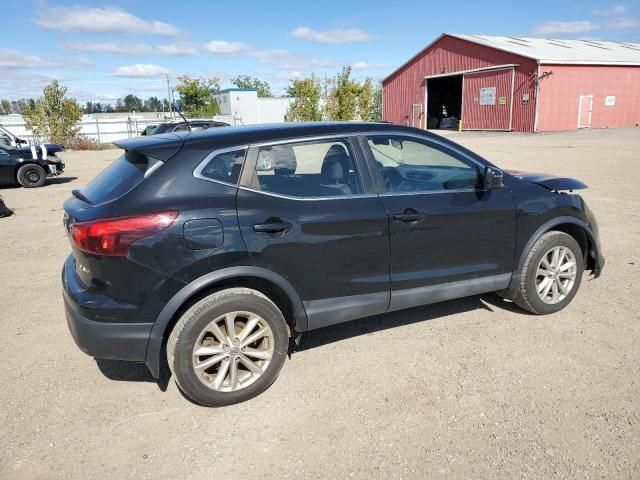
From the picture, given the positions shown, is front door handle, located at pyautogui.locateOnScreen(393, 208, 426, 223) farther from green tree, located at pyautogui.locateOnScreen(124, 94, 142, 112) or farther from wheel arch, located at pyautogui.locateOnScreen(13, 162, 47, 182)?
green tree, located at pyautogui.locateOnScreen(124, 94, 142, 112)

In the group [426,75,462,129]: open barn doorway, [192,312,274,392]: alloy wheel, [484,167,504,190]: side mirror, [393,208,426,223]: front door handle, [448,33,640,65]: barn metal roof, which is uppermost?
[448,33,640,65]: barn metal roof

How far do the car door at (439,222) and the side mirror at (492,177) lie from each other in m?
0.07

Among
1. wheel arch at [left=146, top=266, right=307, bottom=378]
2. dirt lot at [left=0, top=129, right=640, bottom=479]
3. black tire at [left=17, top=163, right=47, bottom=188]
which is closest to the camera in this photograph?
dirt lot at [left=0, top=129, right=640, bottom=479]

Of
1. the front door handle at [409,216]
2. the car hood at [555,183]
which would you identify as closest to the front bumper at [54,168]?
the front door handle at [409,216]

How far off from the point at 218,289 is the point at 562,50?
38.5m

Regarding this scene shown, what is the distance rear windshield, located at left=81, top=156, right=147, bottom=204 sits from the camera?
2887 mm

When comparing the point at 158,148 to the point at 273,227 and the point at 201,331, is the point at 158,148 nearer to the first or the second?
the point at 273,227

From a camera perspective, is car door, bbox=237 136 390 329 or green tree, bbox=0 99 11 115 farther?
green tree, bbox=0 99 11 115

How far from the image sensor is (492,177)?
366 centimetres

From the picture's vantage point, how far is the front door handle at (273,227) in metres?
2.95

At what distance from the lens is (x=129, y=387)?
331cm

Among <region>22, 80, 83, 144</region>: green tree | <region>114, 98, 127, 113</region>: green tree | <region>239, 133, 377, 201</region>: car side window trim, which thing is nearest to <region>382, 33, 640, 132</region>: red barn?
<region>22, 80, 83, 144</region>: green tree

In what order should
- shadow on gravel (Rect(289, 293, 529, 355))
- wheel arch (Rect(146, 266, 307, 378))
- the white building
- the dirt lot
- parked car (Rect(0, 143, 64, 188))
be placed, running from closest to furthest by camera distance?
the dirt lot, wheel arch (Rect(146, 266, 307, 378)), shadow on gravel (Rect(289, 293, 529, 355)), parked car (Rect(0, 143, 64, 188)), the white building

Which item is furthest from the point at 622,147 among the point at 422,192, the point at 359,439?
the point at 359,439
